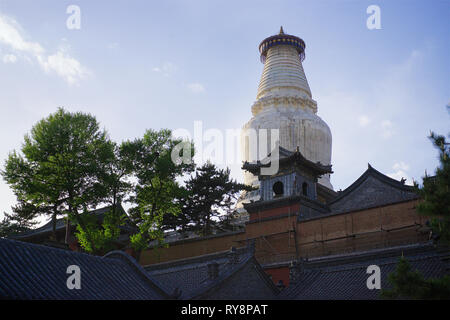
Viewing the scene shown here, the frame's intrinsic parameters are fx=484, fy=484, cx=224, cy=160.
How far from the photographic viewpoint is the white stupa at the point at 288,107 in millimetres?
38625

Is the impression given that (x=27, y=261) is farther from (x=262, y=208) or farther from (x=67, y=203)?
(x=262, y=208)

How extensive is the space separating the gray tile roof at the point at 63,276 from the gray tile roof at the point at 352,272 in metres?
5.35

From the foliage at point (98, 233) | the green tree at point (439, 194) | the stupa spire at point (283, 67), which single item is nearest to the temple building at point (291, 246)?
the green tree at point (439, 194)

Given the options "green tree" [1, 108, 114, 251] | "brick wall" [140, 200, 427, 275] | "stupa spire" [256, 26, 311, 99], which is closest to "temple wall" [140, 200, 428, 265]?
"brick wall" [140, 200, 427, 275]

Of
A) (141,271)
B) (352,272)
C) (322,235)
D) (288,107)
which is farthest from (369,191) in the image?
(288,107)

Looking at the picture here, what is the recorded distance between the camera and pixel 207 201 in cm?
3042

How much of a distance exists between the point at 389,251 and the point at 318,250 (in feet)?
18.6

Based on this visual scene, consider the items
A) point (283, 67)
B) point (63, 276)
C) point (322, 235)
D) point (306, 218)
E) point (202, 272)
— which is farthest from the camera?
point (283, 67)

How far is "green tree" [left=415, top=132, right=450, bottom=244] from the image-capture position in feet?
33.1

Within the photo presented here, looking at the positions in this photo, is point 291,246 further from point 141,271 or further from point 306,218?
point 141,271

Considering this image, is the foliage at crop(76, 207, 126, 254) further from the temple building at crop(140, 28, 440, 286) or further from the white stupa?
the white stupa

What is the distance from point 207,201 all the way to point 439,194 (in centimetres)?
2115

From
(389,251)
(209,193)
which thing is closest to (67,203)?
(209,193)

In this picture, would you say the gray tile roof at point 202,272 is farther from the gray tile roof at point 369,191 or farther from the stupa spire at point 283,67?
the stupa spire at point 283,67
